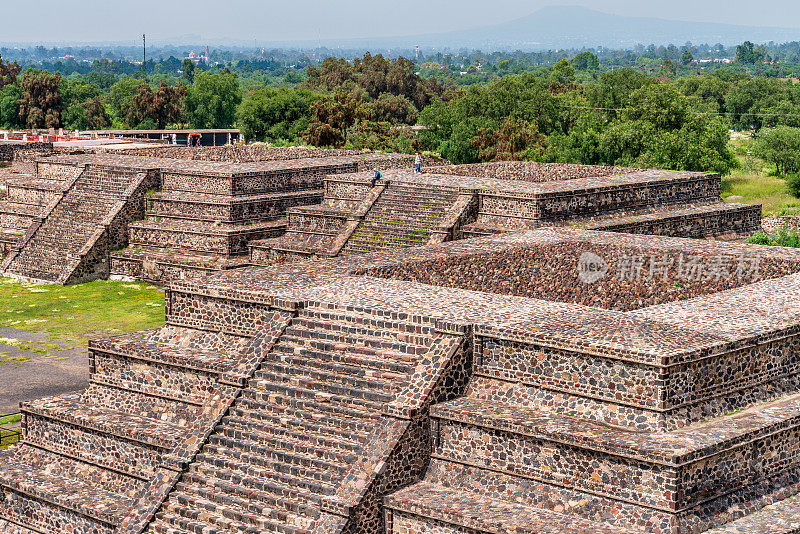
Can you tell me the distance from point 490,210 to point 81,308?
799 cm

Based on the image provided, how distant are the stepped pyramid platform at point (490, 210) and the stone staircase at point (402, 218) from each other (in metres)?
0.02

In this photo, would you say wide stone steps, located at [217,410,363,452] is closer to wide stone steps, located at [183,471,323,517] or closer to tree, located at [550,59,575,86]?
wide stone steps, located at [183,471,323,517]

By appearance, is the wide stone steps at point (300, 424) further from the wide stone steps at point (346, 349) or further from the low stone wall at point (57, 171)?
the low stone wall at point (57, 171)

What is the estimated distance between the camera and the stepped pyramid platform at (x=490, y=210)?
20969mm

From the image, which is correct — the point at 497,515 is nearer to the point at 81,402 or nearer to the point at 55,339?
the point at 81,402

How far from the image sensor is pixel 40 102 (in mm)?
62906

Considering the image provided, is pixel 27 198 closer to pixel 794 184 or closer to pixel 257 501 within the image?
pixel 257 501

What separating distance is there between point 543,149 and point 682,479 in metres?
26.7

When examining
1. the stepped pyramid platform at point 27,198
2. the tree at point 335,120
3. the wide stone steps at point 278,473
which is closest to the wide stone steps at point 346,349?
the wide stone steps at point 278,473

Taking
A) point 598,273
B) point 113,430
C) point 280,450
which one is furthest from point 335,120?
point 280,450

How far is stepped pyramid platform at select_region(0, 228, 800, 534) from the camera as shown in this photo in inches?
407

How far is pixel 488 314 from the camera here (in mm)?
12344

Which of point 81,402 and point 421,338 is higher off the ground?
point 421,338

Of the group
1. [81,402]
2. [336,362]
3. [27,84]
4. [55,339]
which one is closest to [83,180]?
[55,339]
